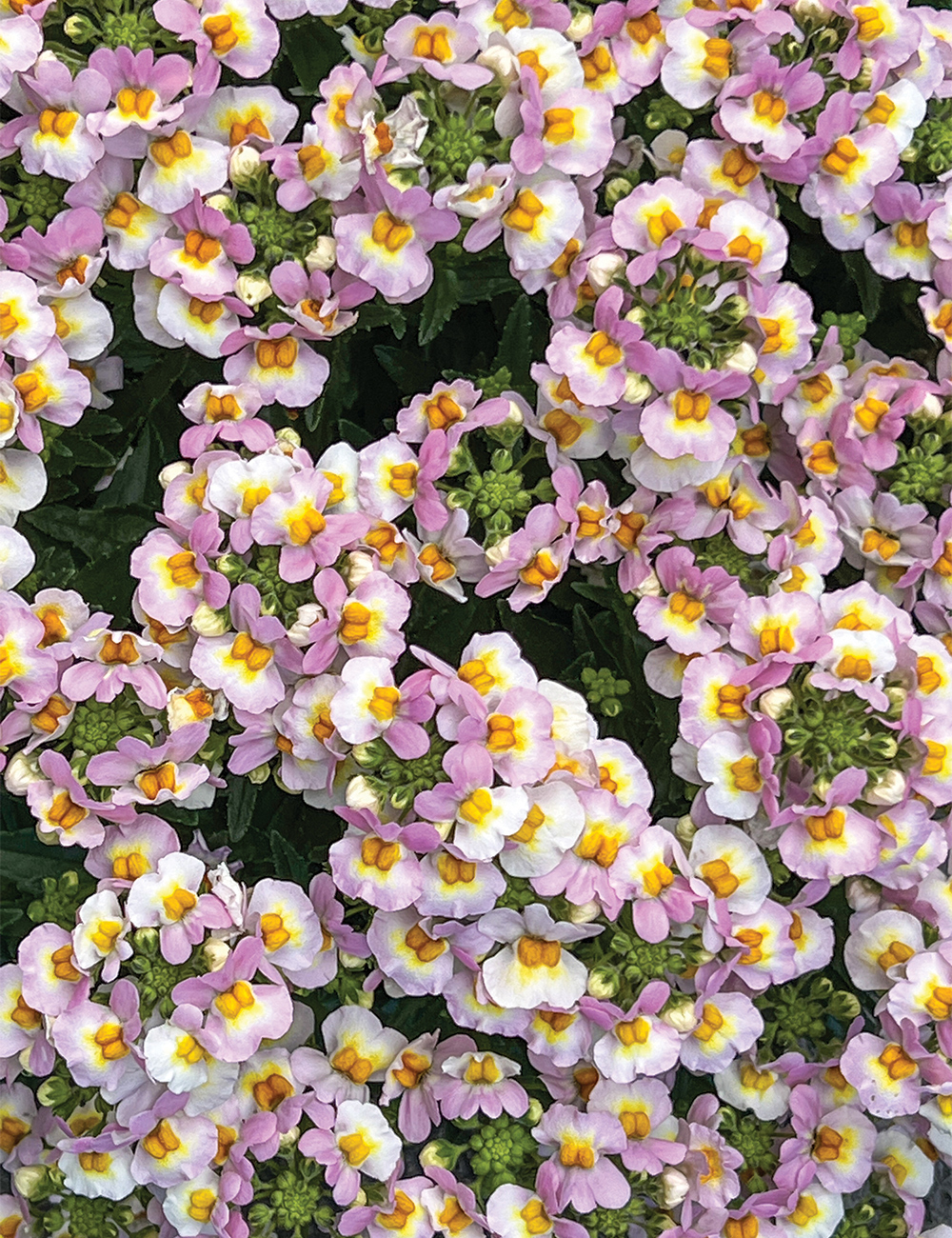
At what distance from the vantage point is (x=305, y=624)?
5.40ft

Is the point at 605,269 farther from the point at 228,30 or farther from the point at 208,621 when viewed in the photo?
the point at 208,621

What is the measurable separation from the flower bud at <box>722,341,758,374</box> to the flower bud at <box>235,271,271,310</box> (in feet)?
1.95

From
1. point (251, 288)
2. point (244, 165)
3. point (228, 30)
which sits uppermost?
point (228, 30)

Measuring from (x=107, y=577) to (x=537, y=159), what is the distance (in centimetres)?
78

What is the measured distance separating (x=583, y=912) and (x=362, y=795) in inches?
12.1

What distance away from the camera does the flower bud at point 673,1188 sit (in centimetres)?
173

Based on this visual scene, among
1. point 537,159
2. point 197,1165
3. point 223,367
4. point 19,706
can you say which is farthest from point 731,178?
point 197,1165

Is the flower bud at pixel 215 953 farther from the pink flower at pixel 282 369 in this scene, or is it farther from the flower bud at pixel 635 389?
the flower bud at pixel 635 389

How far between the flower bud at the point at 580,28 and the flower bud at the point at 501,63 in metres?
0.14

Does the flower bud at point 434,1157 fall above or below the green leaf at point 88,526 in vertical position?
below

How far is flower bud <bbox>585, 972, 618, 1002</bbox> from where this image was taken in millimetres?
1654

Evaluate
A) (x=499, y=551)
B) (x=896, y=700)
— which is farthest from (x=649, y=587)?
(x=896, y=700)

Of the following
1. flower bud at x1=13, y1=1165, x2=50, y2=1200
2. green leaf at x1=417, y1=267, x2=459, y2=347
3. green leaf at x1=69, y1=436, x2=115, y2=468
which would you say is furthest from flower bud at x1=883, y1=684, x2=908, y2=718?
flower bud at x1=13, y1=1165, x2=50, y2=1200

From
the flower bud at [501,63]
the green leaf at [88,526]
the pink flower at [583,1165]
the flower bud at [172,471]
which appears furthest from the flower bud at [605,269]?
the pink flower at [583,1165]
